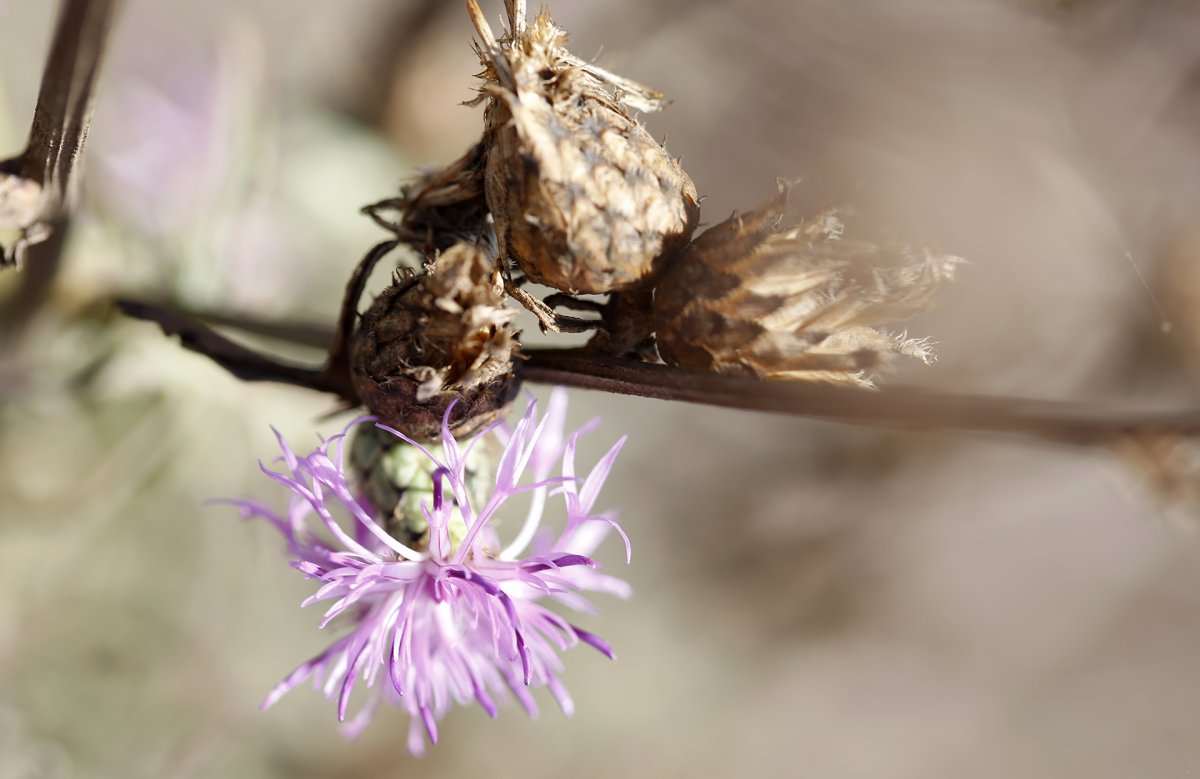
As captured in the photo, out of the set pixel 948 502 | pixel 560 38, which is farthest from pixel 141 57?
pixel 948 502

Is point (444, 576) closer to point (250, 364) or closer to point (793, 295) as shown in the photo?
point (250, 364)

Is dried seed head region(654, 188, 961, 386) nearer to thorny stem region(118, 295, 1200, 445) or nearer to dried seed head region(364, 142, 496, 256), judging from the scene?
thorny stem region(118, 295, 1200, 445)

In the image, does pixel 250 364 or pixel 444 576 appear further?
pixel 250 364

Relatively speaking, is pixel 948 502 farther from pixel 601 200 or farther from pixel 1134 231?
pixel 601 200

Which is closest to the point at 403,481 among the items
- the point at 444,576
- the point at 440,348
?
the point at 444,576

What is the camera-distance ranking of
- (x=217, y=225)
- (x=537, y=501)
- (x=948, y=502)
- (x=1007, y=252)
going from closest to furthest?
(x=537, y=501) → (x=217, y=225) → (x=1007, y=252) → (x=948, y=502)

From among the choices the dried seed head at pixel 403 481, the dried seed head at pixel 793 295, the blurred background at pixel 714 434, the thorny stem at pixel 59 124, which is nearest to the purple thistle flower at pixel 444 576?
the dried seed head at pixel 403 481

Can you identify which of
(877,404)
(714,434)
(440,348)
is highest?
(877,404)
